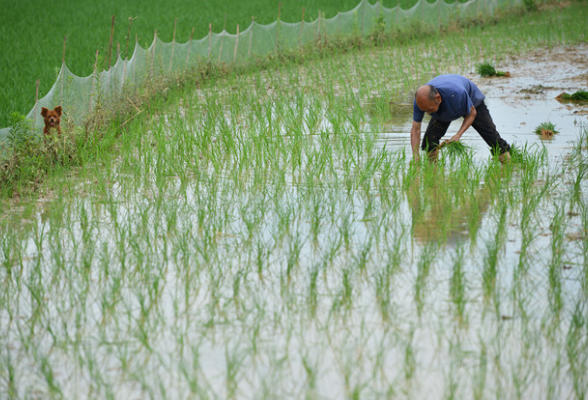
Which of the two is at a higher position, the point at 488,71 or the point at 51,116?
the point at 488,71

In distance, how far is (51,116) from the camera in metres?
5.96

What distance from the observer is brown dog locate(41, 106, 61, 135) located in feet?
19.5

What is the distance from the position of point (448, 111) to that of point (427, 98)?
33 cm

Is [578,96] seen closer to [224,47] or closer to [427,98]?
[427,98]

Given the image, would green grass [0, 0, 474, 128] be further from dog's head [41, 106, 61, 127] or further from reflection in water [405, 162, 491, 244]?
reflection in water [405, 162, 491, 244]

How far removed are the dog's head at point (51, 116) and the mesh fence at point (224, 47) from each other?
11cm

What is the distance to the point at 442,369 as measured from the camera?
9.26ft

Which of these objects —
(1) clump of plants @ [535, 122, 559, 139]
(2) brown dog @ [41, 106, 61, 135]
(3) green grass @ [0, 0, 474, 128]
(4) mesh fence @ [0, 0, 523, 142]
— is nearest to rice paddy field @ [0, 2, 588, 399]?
(1) clump of plants @ [535, 122, 559, 139]

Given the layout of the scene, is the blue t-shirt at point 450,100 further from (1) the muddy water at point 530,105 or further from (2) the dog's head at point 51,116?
(2) the dog's head at point 51,116

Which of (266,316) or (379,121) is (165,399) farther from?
(379,121)

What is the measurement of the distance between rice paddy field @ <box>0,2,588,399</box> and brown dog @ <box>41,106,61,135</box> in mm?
361

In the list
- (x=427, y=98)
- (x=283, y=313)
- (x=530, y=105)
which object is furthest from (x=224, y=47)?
(x=283, y=313)

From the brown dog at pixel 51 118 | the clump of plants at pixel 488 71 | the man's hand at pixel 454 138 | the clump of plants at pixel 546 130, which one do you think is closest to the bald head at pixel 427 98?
the man's hand at pixel 454 138

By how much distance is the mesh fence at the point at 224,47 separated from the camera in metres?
6.61
